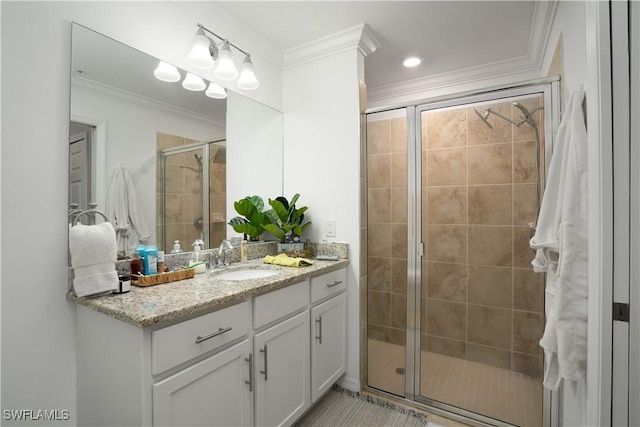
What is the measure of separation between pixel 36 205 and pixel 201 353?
2.85 feet

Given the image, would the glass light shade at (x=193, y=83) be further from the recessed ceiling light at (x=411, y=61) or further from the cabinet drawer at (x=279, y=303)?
the recessed ceiling light at (x=411, y=61)

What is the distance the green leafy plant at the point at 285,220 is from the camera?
2.14 m

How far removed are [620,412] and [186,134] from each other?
2251mm

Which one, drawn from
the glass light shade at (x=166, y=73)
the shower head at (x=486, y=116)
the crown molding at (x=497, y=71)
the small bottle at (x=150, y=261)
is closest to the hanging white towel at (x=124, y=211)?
the small bottle at (x=150, y=261)

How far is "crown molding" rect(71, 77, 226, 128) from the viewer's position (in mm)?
1333

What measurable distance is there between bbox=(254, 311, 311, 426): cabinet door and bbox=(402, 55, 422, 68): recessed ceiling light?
2.12 meters

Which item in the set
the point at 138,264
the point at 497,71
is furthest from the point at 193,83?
the point at 497,71

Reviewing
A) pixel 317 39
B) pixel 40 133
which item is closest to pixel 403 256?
pixel 317 39

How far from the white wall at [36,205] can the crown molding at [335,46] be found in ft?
4.27

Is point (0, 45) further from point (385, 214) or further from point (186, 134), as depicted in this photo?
point (385, 214)

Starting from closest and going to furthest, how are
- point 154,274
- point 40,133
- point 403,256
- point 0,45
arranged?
point 0,45
point 40,133
point 154,274
point 403,256

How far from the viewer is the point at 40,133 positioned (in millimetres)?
1196

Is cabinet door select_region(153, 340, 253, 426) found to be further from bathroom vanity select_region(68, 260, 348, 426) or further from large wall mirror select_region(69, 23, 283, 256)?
large wall mirror select_region(69, 23, 283, 256)

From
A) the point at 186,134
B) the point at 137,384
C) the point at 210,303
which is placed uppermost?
the point at 186,134
